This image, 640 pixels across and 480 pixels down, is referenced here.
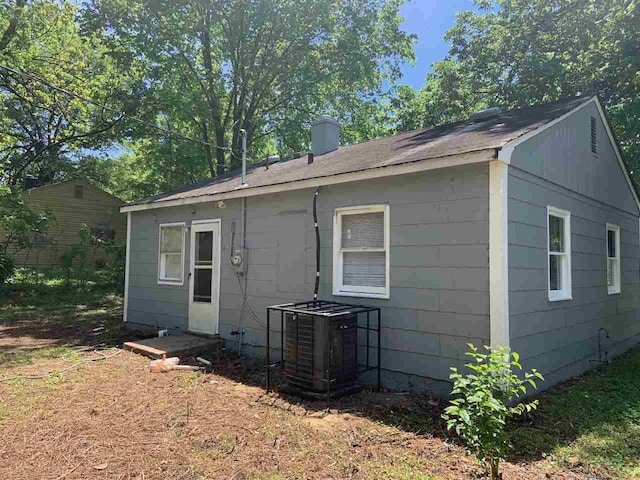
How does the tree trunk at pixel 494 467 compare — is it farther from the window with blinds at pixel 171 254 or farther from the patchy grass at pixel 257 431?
the window with blinds at pixel 171 254

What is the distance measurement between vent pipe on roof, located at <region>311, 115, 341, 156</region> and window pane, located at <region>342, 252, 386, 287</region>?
429cm

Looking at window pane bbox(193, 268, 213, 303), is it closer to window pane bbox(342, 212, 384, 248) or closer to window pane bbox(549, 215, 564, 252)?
window pane bbox(342, 212, 384, 248)

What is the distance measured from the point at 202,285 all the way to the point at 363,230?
371 cm

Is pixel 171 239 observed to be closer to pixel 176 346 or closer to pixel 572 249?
pixel 176 346

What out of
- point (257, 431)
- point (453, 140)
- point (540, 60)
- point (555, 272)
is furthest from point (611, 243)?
point (257, 431)

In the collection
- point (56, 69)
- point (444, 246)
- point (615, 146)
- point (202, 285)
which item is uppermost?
point (56, 69)

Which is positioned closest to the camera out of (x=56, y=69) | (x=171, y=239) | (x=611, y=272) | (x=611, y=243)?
(x=611, y=272)

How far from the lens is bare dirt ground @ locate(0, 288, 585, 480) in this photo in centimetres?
328

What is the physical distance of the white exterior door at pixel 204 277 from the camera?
7.77m

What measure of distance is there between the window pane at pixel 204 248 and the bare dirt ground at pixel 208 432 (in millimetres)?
2436

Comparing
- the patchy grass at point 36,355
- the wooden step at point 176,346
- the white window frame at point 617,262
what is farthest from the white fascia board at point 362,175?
the white window frame at point 617,262

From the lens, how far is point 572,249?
6.21 m

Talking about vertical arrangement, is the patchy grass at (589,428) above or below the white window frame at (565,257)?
below

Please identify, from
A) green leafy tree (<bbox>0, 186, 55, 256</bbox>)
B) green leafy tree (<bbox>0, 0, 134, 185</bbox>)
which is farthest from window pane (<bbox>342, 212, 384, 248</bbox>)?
green leafy tree (<bbox>0, 186, 55, 256</bbox>)
